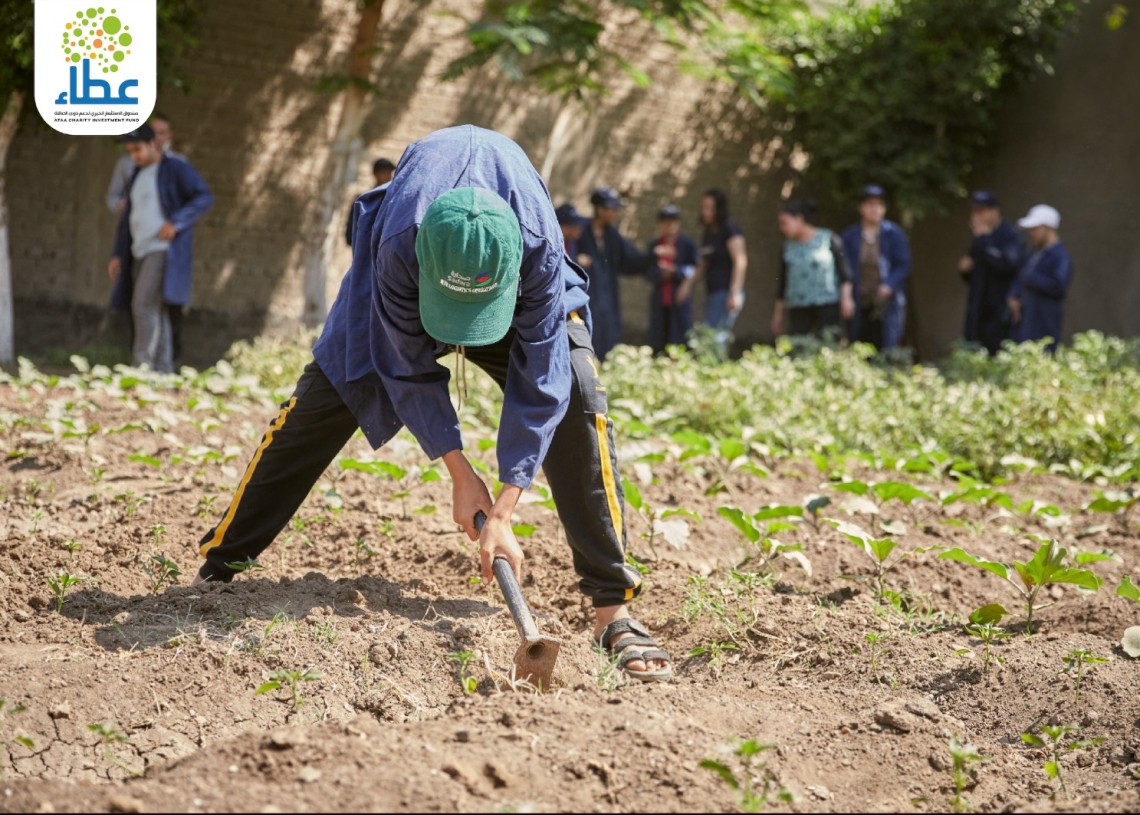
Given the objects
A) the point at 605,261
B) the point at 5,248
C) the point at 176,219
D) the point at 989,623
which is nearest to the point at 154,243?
the point at 176,219

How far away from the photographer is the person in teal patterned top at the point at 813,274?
30.4 feet

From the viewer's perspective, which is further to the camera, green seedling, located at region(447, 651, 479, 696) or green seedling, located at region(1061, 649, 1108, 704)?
green seedling, located at region(1061, 649, 1108, 704)

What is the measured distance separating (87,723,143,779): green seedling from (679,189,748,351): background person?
7.53 meters

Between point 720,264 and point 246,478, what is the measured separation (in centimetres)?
717

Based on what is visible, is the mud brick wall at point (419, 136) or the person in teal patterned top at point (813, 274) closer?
the person in teal patterned top at point (813, 274)

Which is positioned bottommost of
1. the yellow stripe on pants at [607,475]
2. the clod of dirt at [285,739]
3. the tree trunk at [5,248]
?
the tree trunk at [5,248]

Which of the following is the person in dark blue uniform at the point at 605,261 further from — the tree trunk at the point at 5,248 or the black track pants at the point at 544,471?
the black track pants at the point at 544,471

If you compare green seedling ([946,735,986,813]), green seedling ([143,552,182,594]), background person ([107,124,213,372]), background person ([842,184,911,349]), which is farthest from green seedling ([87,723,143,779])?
background person ([842,184,911,349])

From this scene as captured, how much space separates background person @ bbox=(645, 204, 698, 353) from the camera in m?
9.70

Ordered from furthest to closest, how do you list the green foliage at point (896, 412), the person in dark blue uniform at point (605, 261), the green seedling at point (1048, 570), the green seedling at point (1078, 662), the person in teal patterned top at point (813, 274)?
the person in teal patterned top at point (813, 274) → the person in dark blue uniform at point (605, 261) → the green foliage at point (896, 412) → the green seedling at point (1048, 570) → the green seedling at point (1078, 662)

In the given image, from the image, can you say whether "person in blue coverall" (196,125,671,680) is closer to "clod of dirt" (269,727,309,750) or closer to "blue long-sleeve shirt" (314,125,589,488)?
"blue long-sleeve shirt" (314,125,589,488)

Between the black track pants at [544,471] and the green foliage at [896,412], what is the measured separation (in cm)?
257

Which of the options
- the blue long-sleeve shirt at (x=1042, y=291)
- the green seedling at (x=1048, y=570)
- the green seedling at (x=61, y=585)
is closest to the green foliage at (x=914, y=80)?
the blue long-sleeve shirt at (x=1042, y=291)

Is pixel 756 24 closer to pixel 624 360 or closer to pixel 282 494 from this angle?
pixel 624 360
